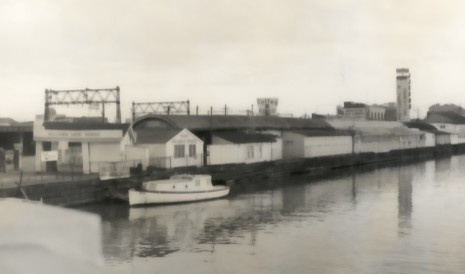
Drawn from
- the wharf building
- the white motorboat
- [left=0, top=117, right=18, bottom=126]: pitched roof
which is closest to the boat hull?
the white motorboat

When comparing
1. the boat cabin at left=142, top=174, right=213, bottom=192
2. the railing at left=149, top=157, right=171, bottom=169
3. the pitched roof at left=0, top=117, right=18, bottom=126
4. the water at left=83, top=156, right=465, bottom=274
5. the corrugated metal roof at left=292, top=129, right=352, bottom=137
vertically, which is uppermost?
the pitched roof at left=0, top=117, right=18, bottom=126

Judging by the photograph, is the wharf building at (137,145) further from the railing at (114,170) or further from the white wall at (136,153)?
the railing at (114,170)

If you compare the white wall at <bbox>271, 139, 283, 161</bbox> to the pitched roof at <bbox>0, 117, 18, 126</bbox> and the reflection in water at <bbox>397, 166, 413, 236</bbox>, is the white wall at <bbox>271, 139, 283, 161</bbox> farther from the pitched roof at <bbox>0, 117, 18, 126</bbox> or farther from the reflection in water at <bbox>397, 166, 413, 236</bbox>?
the pitched roof at <bbox>0, 117, 18, 126</bbox>

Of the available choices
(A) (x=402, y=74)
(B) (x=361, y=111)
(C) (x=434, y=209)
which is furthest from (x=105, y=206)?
(A) (x=402, y=74)

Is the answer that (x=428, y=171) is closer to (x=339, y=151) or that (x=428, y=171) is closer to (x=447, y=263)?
(x=339, y=151)

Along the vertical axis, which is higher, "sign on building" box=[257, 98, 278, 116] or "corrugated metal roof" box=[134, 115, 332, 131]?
"sign on building" box=[257, 98, 278, 116]

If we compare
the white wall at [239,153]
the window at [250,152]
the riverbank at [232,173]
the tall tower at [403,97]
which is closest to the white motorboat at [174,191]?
the riverbank at [232,173]
